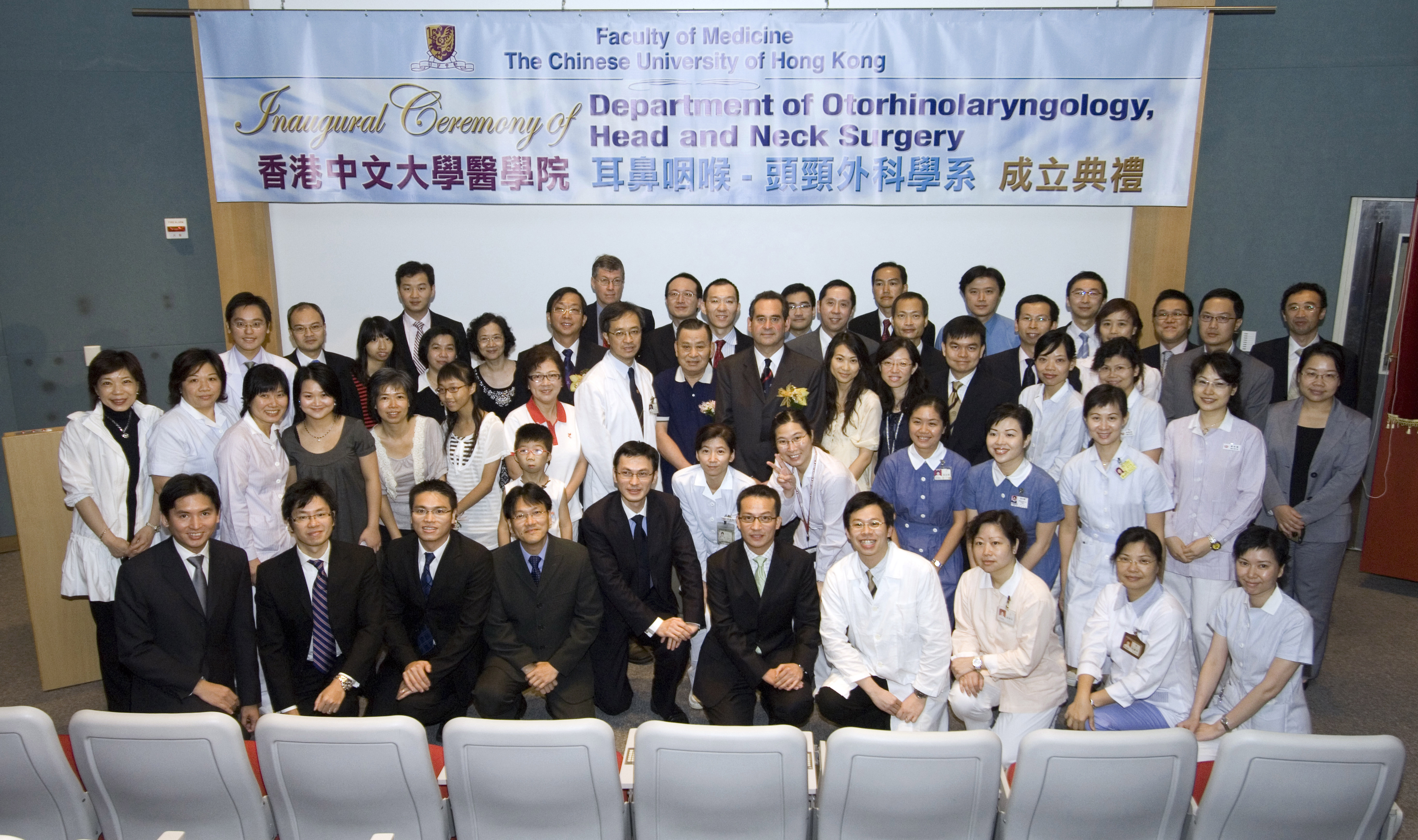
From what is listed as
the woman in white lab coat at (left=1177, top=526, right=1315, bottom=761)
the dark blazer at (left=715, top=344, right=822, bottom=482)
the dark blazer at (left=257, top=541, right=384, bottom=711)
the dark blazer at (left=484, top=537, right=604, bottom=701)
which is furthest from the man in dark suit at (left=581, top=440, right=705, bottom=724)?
the woman in white lab coat at (left=1177, top=526, right=1315, bottom=761)

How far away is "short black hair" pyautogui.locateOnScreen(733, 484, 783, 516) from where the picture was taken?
3186 millimetres

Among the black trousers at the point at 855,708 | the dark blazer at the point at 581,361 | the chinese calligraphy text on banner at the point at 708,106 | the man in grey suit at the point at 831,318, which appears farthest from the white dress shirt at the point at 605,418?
the chinese calligraphy text on banner at the point at 708,106

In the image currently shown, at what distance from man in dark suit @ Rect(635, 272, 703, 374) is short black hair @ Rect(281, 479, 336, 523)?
1.83 meters

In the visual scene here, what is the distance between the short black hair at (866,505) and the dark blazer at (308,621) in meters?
1.76

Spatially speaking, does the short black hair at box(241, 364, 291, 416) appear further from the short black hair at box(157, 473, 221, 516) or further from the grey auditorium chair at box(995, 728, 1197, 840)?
the grey auditorium chair at box(995, 728, 1197, 840)

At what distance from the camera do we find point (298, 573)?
10.2ft

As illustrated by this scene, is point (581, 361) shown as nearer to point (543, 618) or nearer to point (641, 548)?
point (641, 548)

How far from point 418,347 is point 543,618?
1.87 m

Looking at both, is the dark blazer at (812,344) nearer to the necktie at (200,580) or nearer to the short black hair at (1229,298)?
the short black hair at (1229,298)

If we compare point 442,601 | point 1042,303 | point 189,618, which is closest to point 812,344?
point 1042,303

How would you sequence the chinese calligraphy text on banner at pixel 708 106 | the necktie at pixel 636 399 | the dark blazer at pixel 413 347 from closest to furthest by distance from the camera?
1. the necktie at pixel 636 399
2. the dark blazer at pixel 413 347
3. the chinese calligraphy text on banner at pixel 708 106

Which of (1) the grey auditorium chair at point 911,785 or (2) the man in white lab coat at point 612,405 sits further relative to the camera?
(2) the man in white lab coat at point 612,405

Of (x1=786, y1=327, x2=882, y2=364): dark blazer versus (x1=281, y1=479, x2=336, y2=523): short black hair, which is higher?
(x1=786, y1=327, x2=882, y2=364): dark blazer

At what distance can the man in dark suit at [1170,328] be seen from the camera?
423 centimetres
